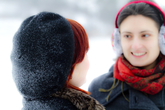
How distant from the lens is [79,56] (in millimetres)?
746

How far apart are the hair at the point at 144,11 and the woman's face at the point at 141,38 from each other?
3 cm

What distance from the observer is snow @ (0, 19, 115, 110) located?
1.93 m

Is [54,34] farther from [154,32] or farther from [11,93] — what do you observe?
[11,93]

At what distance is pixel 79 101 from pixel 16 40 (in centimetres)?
43

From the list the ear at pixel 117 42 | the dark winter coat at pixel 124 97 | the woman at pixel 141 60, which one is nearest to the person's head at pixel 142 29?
the woman at pixel 141 60

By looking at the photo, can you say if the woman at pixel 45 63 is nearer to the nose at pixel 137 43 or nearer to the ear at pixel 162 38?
the nose at pixel 137 43

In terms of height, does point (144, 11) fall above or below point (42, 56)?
above

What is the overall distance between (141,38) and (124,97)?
1.83 ft

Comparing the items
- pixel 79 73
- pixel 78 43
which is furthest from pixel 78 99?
pixel 78 43

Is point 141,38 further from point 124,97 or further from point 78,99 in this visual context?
point 78,99

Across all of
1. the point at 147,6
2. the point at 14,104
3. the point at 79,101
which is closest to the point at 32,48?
the point at 79,101

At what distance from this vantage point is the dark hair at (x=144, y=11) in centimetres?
111

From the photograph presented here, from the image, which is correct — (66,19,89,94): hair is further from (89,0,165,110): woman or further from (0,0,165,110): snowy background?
(0,0,165,110): snowy background

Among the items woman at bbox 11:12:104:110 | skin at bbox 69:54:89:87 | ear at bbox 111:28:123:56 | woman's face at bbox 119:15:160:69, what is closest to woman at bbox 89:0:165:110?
woman's face at bbox 119:15:160:69
